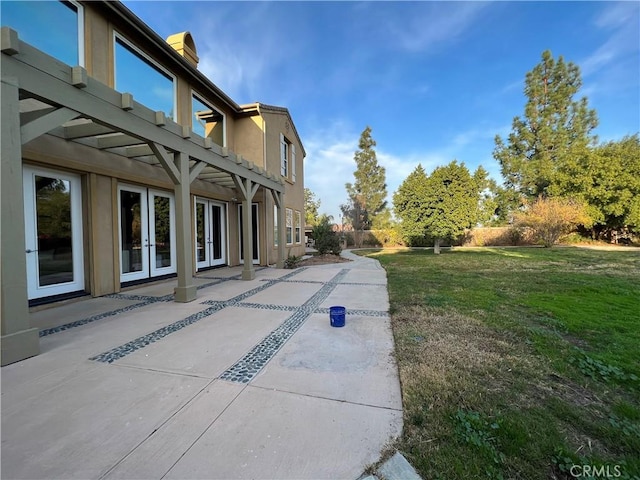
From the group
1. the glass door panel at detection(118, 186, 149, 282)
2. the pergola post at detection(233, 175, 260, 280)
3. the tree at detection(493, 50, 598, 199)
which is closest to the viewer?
the glass door panel at detection(118, 186, 149, 282)

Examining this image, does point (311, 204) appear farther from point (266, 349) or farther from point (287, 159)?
point (266, 349)

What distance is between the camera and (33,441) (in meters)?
1.86

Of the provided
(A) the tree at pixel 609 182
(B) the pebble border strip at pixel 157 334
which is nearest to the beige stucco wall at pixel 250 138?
(B) the pebble border strip at pixel 157 334

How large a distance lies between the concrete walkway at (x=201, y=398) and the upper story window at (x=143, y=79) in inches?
206

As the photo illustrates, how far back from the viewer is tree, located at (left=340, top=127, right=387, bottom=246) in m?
29.1

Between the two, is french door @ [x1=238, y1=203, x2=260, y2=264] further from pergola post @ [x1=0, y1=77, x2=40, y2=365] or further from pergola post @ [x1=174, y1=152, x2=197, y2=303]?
pergola post @ [x1=0, y1=77, x2=40, y2=365]

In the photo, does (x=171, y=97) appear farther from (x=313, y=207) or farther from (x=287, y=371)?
(x=313, y=207)

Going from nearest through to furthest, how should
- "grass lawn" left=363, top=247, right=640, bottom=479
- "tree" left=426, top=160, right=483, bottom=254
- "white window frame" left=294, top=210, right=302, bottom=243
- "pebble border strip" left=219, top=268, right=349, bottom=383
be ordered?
1. "grass lawn" left=363, top=247, right=640, bottom=479
2. "pebble border strip" left=219, top=268, right=349, bottom=383
3. "white window frame" left=294, top=210, right=302, bottom=243
4. "tree" left=426, top=160, right=483, bottom=254

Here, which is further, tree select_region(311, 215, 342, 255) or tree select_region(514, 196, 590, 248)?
tree select_region(514, 196, 590, 248)

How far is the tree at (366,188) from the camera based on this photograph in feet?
95.6

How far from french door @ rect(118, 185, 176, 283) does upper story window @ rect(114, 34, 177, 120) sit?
2.21 m

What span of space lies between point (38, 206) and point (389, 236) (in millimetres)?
22468

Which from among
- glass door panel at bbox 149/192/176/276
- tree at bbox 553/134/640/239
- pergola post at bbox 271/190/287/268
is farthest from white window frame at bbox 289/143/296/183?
tree at bbox 553/134/640/239

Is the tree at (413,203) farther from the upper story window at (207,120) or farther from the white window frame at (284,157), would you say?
the upper story window at (207,120)
